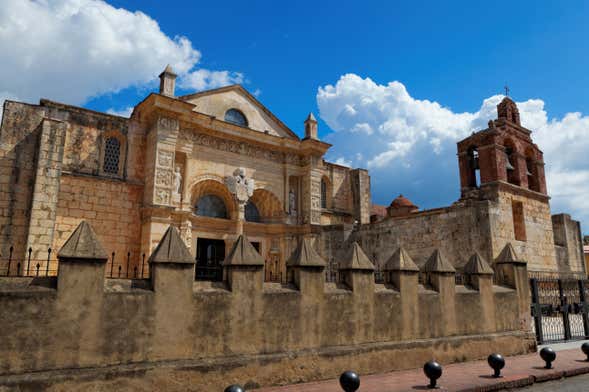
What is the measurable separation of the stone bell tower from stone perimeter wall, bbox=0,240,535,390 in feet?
30.2

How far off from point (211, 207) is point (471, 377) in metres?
14.5

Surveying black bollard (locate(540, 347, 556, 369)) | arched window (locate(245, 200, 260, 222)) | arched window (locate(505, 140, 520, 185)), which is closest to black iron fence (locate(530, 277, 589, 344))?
black bollard (locate(540, 347, 556, 369))

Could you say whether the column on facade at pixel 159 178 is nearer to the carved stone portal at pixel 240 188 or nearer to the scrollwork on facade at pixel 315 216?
the carved stone portal at pixel 240 188

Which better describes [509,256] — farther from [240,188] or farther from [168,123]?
[168,123]

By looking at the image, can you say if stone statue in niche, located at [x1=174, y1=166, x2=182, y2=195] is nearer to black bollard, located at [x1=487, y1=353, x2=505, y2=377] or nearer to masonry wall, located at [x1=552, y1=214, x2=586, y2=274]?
black bollard, located at [x1=487, y1=353, x2=505, y2=377]

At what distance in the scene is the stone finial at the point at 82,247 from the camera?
5.42 m

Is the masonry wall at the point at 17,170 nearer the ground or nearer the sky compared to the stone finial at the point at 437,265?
nearer the sky

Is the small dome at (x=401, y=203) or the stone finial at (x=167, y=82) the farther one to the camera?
the small dome at (x=401, y=203)

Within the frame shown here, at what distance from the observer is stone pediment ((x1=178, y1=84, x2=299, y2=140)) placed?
63.1ft

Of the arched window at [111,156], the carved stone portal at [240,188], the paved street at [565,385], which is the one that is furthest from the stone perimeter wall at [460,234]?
the arched window at [111,156]

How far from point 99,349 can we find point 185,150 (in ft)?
43.4

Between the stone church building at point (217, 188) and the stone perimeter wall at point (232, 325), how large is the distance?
3606 millimetres

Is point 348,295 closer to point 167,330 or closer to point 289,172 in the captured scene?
point 167,330

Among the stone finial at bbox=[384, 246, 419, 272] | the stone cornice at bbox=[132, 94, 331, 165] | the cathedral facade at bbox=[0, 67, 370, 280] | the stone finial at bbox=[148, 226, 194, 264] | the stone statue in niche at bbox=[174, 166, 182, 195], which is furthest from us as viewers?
the stone statue in niche at bbox=[174, 166, 182, 195]
